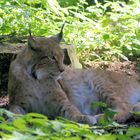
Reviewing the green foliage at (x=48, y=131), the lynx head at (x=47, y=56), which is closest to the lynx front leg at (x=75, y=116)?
the lynx head at (x=47, y=56)

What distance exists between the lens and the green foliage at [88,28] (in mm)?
6582

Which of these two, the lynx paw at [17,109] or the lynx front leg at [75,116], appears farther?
the lynx paw at [17,109]

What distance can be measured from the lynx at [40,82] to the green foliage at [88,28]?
207 centimetres

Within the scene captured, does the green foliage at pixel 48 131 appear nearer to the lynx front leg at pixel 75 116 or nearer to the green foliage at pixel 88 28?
the lynx front leg at pixel 75 116

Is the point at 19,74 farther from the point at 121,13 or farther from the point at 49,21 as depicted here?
the point at 121,13

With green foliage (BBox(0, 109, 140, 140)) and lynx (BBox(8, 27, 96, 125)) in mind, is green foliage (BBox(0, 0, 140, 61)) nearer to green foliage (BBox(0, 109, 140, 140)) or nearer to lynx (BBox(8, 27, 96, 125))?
lynx (BBox(8, 27, 96, 125))

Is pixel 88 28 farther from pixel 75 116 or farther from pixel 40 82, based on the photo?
pixel 75 116

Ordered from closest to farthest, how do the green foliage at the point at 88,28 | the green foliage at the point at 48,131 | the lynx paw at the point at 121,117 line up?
the green foliage at the point at 48,131 < the lynx paw at the point at 121,117 < the green foliage at the point at 88,28

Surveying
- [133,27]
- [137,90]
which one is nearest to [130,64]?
[133,27]

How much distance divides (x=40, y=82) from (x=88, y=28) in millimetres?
3097

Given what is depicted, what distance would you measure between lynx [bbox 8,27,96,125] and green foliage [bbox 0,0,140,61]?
2.07 m

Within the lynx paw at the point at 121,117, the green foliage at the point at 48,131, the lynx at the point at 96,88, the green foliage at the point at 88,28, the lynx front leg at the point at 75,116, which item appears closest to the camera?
the green foliage at the point at 48,131

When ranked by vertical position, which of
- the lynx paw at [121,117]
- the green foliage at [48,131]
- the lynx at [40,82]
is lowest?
the lynx paw at [121,117]

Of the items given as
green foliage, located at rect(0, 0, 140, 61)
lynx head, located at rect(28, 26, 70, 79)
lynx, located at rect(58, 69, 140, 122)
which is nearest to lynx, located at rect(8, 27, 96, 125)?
lynx head, located at rect(28, 26, 70, 79)
